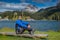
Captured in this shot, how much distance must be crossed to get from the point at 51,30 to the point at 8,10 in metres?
1.10

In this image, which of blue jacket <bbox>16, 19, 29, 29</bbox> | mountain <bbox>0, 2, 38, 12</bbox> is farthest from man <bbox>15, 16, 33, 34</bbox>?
mountain <bbox>0, 2, 38, 12</bbox>

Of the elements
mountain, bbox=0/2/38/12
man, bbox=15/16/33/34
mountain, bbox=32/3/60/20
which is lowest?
man, bbox=15/16/33/34

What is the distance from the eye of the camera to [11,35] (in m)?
3.74

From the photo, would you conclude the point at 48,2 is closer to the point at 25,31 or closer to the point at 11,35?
the point at 25,31

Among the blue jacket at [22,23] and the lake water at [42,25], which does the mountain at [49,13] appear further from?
the blue jacket at [22,23]

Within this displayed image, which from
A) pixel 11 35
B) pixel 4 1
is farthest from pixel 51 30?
pixel 4 1

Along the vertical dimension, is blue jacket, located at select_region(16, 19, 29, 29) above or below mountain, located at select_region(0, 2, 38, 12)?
below

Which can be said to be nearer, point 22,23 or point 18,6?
point 22,23

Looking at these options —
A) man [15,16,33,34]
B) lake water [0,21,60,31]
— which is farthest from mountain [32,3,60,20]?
man [15,16,33,34]

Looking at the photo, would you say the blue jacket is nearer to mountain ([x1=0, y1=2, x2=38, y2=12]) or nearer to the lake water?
the lake water

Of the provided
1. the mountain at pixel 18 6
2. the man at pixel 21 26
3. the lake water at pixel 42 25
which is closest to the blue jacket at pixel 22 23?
the man at pixel 21 26

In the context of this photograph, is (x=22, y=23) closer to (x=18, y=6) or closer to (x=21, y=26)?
(x=21, y=26)

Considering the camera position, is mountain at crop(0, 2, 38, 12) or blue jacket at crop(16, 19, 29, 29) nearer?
blue jacket at crop(16, 19, 29, 29)

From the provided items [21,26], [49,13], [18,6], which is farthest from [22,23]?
[49,13]
